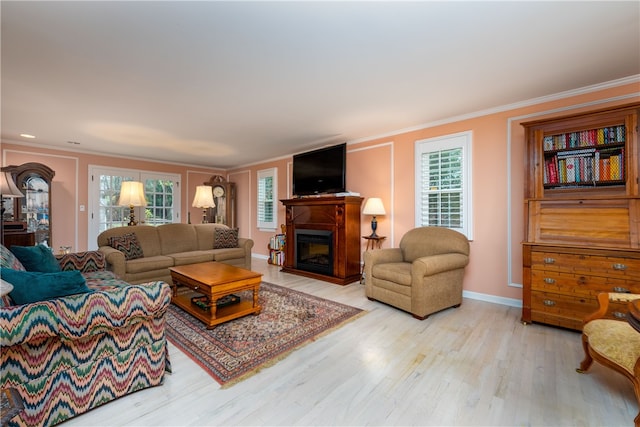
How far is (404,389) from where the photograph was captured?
167 centimetres

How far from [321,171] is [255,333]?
2.89 metres

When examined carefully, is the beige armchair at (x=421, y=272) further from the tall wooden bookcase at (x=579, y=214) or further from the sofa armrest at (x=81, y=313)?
the sofa armrest at (x=81, y=313)

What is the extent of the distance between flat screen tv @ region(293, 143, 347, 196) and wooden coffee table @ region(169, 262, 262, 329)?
6.83ft

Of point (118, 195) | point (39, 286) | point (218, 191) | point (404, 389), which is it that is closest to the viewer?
point (39, 286)

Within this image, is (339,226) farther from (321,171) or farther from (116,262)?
(116,262)

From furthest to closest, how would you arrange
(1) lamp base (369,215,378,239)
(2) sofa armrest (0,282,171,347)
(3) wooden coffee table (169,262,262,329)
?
1. (1) lamp base (369,215,378,239)
2. (3) wooden coffee table (169,262,262,329)
3. (2) sofa armrest (0,282,171,347)

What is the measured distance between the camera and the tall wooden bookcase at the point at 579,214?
2.27 m

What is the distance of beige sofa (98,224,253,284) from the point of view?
351 centimetres

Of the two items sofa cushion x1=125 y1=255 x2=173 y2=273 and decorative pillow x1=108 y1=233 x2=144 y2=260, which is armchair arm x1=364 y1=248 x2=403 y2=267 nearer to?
sofa cushion x1=125 y1=255 x2=173 y2=273

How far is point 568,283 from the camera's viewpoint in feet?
7.91

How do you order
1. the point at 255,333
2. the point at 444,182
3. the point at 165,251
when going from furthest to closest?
the point at 165,251 < the point at 444,182 < the point at 255,333

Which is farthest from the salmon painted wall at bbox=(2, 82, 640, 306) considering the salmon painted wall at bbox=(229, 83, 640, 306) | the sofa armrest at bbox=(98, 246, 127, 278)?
the sofa armrest at bbox=(98, 246, 127, 278)

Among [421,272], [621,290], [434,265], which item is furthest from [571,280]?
[421,272]

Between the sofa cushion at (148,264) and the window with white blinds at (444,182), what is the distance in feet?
11.4
